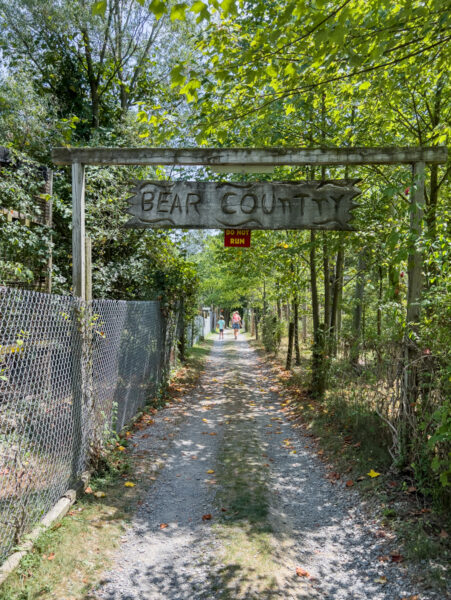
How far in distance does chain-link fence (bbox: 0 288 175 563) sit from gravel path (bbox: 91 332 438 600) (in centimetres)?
86

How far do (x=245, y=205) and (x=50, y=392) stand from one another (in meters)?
2.92

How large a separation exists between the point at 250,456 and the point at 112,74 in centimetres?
1111

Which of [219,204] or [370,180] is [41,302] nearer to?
[219,204]

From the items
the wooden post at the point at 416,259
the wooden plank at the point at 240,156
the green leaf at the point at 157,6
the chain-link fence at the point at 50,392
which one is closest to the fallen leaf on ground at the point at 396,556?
the wooden post at the point at 416,259

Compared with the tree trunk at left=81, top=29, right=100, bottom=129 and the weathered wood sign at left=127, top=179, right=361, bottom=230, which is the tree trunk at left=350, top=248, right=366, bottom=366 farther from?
the tree trunk at left=81, top=29, right=100, bottom=129

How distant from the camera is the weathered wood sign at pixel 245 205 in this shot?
4773 mm

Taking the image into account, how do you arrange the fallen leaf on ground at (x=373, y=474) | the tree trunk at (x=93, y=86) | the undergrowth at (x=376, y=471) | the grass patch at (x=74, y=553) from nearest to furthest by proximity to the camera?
1. the grass patch at (x=74, y=553)
2. the undergrowth at (x=376, y=471)
3. the fallen leaf on ground at (x=373, y=474)
4. the tree trunk at (x=93, y=86)

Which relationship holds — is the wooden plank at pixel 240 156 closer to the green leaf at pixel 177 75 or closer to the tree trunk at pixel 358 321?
the green leaf at pixel 177 75

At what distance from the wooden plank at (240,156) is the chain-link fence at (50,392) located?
1.80 metres

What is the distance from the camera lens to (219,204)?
191 inches

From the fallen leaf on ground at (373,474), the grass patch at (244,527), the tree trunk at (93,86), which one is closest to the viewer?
the grass patch at (244,527)

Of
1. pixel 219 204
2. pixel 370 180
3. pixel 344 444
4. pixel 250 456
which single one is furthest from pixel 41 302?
pixel 370 180

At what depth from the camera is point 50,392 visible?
381 centimetres

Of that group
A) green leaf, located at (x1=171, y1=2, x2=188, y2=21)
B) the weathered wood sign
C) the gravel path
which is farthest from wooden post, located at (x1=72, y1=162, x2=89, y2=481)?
green leaf, located at (x1=171, y1=2, x2=188, y2=21)
